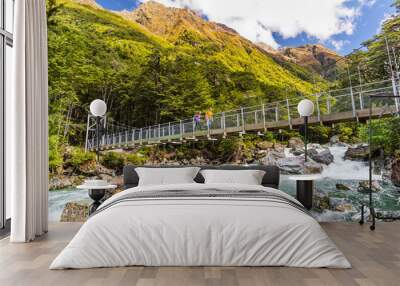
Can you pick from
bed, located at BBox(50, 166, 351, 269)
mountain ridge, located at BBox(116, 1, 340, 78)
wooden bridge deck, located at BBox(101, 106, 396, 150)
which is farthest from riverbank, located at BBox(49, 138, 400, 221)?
bed, located at BBox(50, 166, 351, 269)

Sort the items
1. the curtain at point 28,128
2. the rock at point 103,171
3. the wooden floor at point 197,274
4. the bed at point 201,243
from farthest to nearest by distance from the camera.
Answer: the rock at point 103,171 → the curtain at point 28,128 → the bed at point 201,243 → the wooden floor at point 197,274

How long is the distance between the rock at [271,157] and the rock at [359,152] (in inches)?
36.7

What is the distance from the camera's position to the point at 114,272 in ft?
10.7

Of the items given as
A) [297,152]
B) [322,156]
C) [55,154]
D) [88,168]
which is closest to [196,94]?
[297,152]

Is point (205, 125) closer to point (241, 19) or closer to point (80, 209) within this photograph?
point (241, 19)

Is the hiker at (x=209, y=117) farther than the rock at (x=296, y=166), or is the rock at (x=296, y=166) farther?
the hiker at (x=209, y=117)

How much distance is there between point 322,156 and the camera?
5.93 m

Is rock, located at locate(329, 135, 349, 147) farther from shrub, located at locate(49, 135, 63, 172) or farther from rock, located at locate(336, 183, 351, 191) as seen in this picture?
shrub, located at locate(49, 135, 63, 172)

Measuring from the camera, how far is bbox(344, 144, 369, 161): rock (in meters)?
5.84

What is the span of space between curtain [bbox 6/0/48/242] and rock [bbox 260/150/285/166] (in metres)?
2.99

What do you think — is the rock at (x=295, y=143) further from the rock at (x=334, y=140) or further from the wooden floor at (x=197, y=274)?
the wooden floor at (x=197, y=274)

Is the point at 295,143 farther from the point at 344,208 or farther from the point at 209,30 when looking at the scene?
the point at 209,30

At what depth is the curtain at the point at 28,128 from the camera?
4.43m

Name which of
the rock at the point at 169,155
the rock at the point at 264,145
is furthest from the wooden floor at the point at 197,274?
the rock at the point at 169,155
